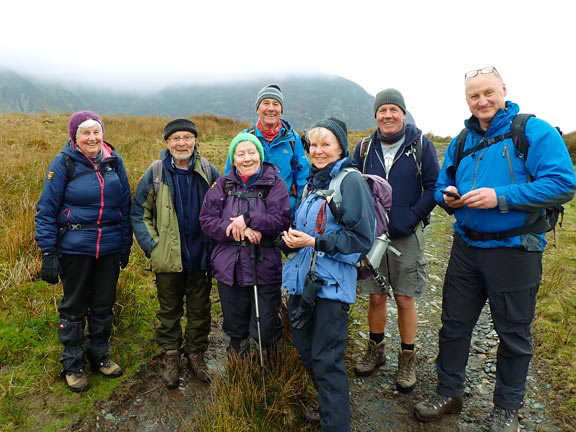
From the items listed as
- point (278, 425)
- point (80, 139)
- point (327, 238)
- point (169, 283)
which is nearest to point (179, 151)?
point (80, 139)

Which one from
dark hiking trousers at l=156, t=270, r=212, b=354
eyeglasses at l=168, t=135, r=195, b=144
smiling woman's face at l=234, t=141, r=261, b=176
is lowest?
dark hiking trousers at l=156, t=270, r=212, b=354

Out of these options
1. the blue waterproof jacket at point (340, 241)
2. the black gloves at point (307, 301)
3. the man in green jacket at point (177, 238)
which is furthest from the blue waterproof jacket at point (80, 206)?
the black gloves at point (307, 301)

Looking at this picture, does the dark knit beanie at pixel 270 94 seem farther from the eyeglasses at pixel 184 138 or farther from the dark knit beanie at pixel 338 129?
the dark knit beanie at pixel 338 129

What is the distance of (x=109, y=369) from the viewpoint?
3.87 meters

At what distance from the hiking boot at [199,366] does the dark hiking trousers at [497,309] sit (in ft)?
8.13

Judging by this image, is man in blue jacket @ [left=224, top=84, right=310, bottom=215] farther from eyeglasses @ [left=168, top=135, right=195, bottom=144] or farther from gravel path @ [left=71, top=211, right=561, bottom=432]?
gravel path @ [left=71, top=211, right=561, bottom=432]

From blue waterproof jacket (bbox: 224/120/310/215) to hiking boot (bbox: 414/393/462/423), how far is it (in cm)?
247

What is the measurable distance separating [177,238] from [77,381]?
5.76 feet

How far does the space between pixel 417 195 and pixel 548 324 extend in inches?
116

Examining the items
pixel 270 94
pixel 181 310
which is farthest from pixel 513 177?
pixel 181 310

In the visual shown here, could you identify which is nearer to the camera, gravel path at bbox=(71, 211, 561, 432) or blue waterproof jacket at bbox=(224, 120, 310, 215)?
gravel path at bbox=(71, 211, 561, 432)

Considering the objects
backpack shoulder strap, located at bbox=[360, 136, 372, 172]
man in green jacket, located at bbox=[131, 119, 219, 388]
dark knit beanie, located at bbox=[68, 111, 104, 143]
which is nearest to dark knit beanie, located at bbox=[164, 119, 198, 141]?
man in green jacket, located at bbox=[131, 119, 219, 388]

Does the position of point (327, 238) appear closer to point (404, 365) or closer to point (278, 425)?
point (278, 425)

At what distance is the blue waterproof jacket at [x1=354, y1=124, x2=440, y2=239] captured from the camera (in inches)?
143
